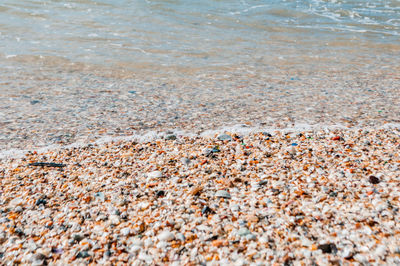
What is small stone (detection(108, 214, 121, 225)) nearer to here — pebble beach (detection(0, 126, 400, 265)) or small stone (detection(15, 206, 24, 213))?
pebble beach (detection(0, 126, 400, 265))

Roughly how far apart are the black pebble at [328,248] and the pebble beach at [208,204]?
0.4 inches

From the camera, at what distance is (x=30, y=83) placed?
714 cm

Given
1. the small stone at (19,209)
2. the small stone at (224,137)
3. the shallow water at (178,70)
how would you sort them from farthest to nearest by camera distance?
the shallow water at (178,70) < the small stone at (224,137) < the small stone at (19,209)

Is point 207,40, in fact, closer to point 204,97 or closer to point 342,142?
point 204,97

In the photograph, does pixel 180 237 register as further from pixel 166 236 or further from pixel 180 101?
pixel 180 101

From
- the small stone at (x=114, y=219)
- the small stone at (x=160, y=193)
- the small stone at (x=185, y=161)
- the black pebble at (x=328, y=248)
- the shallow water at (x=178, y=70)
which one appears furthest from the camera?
the shallow water at (x=178, y=70)

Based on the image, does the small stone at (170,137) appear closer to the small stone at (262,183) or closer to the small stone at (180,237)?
the small stone at (262,183)

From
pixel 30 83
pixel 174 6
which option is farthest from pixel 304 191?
pixel 174 6

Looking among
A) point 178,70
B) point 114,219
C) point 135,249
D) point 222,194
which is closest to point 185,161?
point 222,194

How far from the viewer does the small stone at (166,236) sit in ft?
8.11

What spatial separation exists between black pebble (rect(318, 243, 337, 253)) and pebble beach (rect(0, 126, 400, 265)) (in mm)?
11

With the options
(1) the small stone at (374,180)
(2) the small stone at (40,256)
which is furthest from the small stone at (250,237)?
(2) the small stone at (40,256)

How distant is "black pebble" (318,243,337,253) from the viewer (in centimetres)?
223

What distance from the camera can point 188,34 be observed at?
12461 mm
